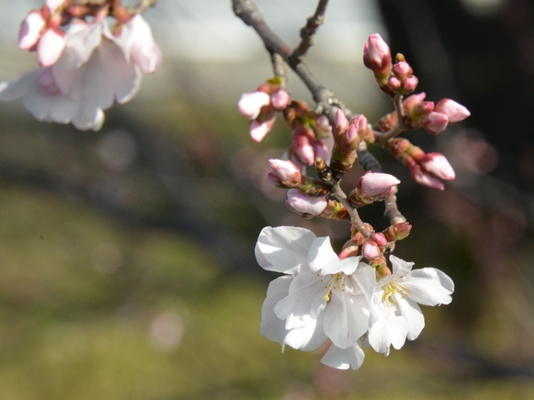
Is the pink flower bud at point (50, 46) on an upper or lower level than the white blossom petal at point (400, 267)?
upper

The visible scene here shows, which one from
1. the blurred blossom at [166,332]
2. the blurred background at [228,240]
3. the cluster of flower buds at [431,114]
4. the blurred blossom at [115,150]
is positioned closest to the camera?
the cluster of flower buds at [431,114]

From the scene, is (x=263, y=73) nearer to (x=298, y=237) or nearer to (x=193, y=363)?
(x=193, y=363)

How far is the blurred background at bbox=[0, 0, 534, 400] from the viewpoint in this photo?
13.9ft

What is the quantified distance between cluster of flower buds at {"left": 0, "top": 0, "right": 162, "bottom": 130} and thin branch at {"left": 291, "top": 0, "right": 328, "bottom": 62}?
35 cm

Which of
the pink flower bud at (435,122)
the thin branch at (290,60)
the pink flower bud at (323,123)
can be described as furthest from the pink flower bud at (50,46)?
the pink flower bud at (435,122)

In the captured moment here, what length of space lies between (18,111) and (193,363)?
21.5 feet

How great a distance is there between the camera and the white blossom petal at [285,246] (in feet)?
3.32

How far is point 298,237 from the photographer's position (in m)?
1.02

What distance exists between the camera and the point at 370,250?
0.96 meters

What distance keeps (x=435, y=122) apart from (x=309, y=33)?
0.38 m

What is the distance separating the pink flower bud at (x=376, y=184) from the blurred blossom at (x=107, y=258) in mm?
4836

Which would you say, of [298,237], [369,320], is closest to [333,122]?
[298,237]

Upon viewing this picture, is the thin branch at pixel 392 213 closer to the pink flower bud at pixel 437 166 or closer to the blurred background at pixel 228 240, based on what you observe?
the pink flower bud at pixel 437 166

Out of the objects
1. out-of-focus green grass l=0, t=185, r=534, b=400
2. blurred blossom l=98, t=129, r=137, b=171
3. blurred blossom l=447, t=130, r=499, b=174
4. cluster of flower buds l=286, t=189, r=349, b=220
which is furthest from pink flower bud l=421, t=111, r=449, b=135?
blurred blossom l=98, t=129, r=137, b=171
